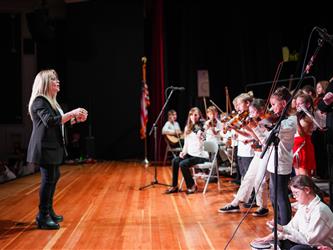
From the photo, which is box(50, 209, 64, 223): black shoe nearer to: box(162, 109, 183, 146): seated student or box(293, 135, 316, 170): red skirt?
box(293, 135, 316, 170): red skirt

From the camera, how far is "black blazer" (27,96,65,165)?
377 centimetres

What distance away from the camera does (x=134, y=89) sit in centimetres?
1041

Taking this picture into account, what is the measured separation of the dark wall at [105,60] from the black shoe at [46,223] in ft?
21.0

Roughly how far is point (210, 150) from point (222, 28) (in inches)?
195

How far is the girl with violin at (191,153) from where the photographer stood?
223 inches

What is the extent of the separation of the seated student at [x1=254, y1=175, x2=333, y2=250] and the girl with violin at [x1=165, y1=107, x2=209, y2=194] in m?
2.75

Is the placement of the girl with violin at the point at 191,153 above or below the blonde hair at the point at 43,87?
below

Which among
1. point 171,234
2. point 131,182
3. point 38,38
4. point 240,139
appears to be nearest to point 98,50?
point 38,38

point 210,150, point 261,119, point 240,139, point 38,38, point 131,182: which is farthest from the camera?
point 38,38

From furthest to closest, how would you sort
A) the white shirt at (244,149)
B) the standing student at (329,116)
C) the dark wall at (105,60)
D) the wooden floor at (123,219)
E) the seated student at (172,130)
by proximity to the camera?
the dark wall at (105,60) < the seated student at (172,130) < the white shirt at (244,149) < the standing student at (329,116) < the wooden floor at (123,219)

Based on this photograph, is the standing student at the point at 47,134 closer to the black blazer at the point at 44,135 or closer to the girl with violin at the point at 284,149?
the black blazer at the point at 44,135

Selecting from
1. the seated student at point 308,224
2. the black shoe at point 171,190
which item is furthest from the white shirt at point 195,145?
the seated student at point 308,224

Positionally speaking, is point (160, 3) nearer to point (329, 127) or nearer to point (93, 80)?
point (93, 80)

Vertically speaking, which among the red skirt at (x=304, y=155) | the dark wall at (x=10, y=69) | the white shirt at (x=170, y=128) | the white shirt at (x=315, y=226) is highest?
the dark wall at (x=10, y=69)
